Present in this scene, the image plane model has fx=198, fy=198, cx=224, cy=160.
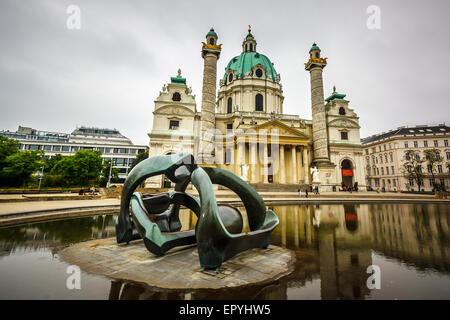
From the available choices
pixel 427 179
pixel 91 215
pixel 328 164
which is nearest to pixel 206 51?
pixel 328 164

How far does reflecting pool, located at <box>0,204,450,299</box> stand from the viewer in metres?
3.19

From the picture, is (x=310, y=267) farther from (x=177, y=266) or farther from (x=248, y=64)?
(x=248, y=64)

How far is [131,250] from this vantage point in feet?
17.4

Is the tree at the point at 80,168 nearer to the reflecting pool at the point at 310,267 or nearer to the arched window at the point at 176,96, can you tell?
the arched window at the point at 176,96

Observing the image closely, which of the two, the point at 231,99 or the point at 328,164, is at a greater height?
the point at 231,99

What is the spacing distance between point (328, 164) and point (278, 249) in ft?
110

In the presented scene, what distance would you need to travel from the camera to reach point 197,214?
5.49 m

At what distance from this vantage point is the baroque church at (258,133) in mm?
33219

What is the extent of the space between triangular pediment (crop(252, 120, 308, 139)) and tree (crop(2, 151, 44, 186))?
3249cm

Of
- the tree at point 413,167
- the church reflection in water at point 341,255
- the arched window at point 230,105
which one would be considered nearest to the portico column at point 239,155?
the arched window at point 230,105

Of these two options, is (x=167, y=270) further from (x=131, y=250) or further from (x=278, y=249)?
(x=278, y=249)

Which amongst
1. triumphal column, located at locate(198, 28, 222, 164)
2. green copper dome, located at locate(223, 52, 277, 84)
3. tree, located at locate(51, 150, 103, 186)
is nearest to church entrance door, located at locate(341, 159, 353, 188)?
green copper dome, located at locate(223, 52, 277, 84)

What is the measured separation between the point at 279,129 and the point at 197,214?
32.3m

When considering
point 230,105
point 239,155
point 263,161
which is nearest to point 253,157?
point 263,161
